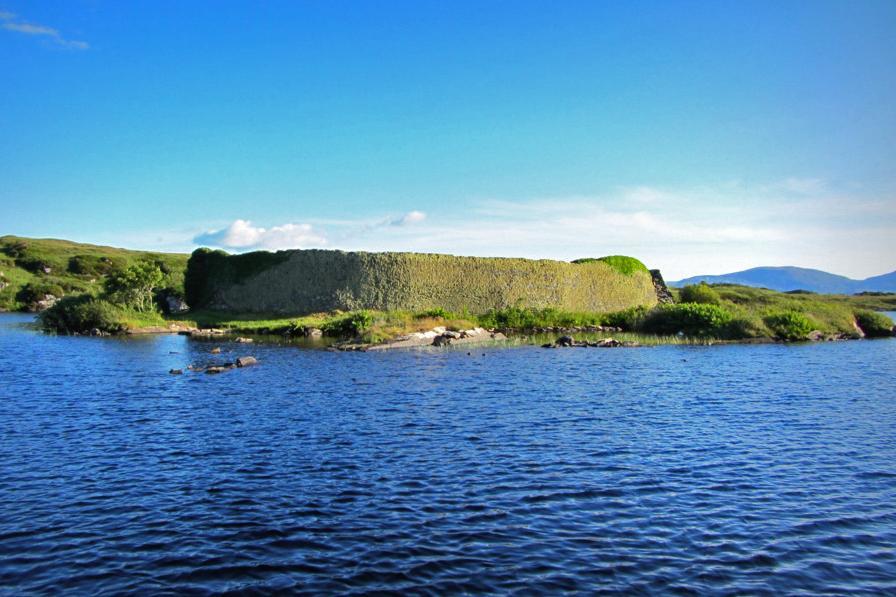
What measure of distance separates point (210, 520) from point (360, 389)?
1449 centimetres

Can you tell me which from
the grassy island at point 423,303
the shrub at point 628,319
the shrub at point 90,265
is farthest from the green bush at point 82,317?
the shrub at point 90,265

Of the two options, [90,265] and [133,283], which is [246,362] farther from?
[90,265]

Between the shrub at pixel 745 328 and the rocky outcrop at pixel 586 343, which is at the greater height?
the shrub at pixel 745 328

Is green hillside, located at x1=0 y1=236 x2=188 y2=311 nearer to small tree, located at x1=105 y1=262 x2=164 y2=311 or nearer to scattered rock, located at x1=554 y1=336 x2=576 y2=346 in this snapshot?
small tree, located at x1=105 y1=262 x2=164 y2=311

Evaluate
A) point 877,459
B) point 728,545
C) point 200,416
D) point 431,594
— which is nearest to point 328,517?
point 431,594

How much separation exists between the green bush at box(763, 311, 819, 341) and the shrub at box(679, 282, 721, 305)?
1491 centimetres

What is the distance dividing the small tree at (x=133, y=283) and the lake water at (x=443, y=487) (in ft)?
98.9

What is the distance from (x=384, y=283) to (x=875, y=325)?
43.3 m

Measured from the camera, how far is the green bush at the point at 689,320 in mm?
51500

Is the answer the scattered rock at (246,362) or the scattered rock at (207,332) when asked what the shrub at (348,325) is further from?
the scattered rock at (246,362)

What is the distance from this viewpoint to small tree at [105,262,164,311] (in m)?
55.8

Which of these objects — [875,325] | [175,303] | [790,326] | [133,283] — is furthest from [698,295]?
[175,303]

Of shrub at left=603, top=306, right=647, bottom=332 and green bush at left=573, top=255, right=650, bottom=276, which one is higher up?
green bush at left=573, top=255, right=650, bottom=276

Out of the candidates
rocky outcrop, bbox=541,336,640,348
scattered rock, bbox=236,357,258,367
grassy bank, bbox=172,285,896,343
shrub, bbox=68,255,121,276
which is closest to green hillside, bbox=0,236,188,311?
shrub, bbox=68,255,121,276
